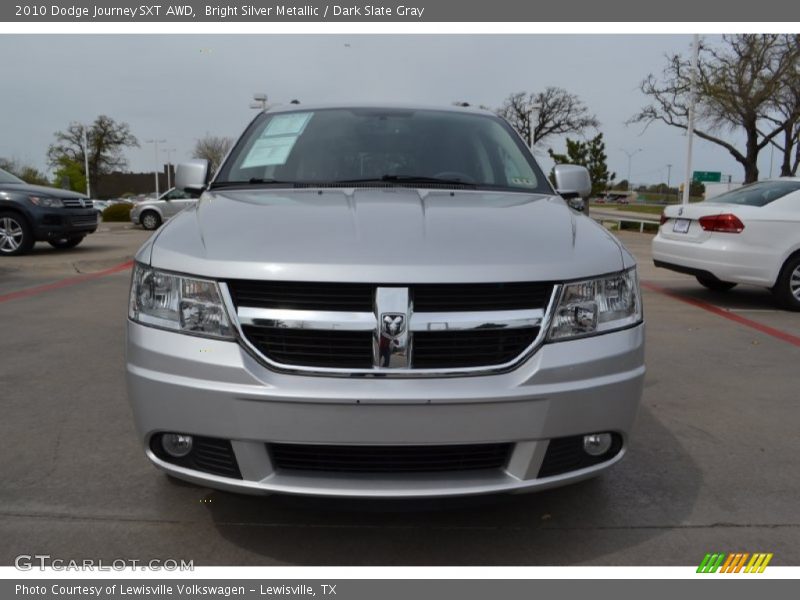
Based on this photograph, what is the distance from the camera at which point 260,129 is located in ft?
12.5

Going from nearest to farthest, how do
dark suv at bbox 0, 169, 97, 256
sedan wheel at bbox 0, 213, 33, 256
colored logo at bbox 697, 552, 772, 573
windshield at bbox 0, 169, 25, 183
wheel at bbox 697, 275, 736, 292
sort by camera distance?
1. colored logo at bbox 697, 552, 772, 573
2. wheel at bbox 697, 275, 736, 292
3. dark suv at bbox 0, 169, 97, 256
4. sedan wheel at bbox 0, 213, 33, 256
5. windshield at bbox 0, 169, 25, 183

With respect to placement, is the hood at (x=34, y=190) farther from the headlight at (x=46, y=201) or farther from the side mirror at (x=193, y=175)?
the side mirror at (x=193, y=175)

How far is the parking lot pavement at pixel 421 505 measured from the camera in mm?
2471

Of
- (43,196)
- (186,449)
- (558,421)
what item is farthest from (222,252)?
(43,196)

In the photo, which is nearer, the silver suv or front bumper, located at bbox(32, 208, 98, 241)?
the silver suv

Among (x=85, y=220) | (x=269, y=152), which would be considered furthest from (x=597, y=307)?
(x=85, y=220)

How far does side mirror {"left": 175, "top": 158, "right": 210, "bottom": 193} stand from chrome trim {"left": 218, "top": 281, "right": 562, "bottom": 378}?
1.68m

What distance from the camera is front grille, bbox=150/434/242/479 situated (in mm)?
2203

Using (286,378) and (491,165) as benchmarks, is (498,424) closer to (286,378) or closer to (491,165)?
→ (286,378)

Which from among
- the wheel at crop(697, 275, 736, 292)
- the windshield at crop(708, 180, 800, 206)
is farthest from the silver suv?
the wheel at crop(697, 275, 736, 292)

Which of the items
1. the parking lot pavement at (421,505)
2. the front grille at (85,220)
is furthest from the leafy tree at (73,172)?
the parking lot pavement at (421,505)

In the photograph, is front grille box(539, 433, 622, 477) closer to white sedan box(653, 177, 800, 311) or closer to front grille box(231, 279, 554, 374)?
front grille box(231, 279, 554, 374)

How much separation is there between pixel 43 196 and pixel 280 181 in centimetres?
1001

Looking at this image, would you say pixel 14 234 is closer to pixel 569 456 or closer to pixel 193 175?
pixel 193 175
